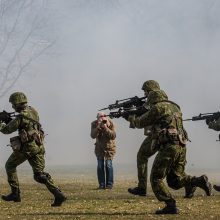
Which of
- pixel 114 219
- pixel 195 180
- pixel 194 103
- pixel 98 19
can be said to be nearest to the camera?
pixel 114 219

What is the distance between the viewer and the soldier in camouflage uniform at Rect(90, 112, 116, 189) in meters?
16.8

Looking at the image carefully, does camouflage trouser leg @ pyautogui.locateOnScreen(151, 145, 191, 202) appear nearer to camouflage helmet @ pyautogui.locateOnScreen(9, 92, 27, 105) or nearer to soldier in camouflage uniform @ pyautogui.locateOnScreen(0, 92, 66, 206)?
soldier in camouflage uniform @ pyautogui.locateOnScreen(0, 92, 66, 206)

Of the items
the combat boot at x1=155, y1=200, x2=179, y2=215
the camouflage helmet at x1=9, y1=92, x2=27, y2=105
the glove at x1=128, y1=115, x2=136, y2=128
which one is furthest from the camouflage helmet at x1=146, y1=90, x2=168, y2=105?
the camouflage helmet at x1=9, y1=92, x2=27, y2=105

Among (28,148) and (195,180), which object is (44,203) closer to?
(28,148)

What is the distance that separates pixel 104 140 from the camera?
55.9ft

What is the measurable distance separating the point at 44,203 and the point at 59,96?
53.4 metres

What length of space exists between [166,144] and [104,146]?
256 inches

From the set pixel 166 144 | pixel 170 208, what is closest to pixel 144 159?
pixel 166 144

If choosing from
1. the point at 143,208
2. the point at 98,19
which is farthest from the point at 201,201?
the point at 98,19

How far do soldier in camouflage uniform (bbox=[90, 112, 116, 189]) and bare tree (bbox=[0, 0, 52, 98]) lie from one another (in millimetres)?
49349

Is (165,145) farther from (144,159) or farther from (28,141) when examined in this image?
(28,141)

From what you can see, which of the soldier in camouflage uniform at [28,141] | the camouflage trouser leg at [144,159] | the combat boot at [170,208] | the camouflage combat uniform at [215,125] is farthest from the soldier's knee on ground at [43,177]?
the camouflage combat uniform at [215,125]

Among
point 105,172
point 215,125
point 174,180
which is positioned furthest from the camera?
point 105,172

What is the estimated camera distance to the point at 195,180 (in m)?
10.9
